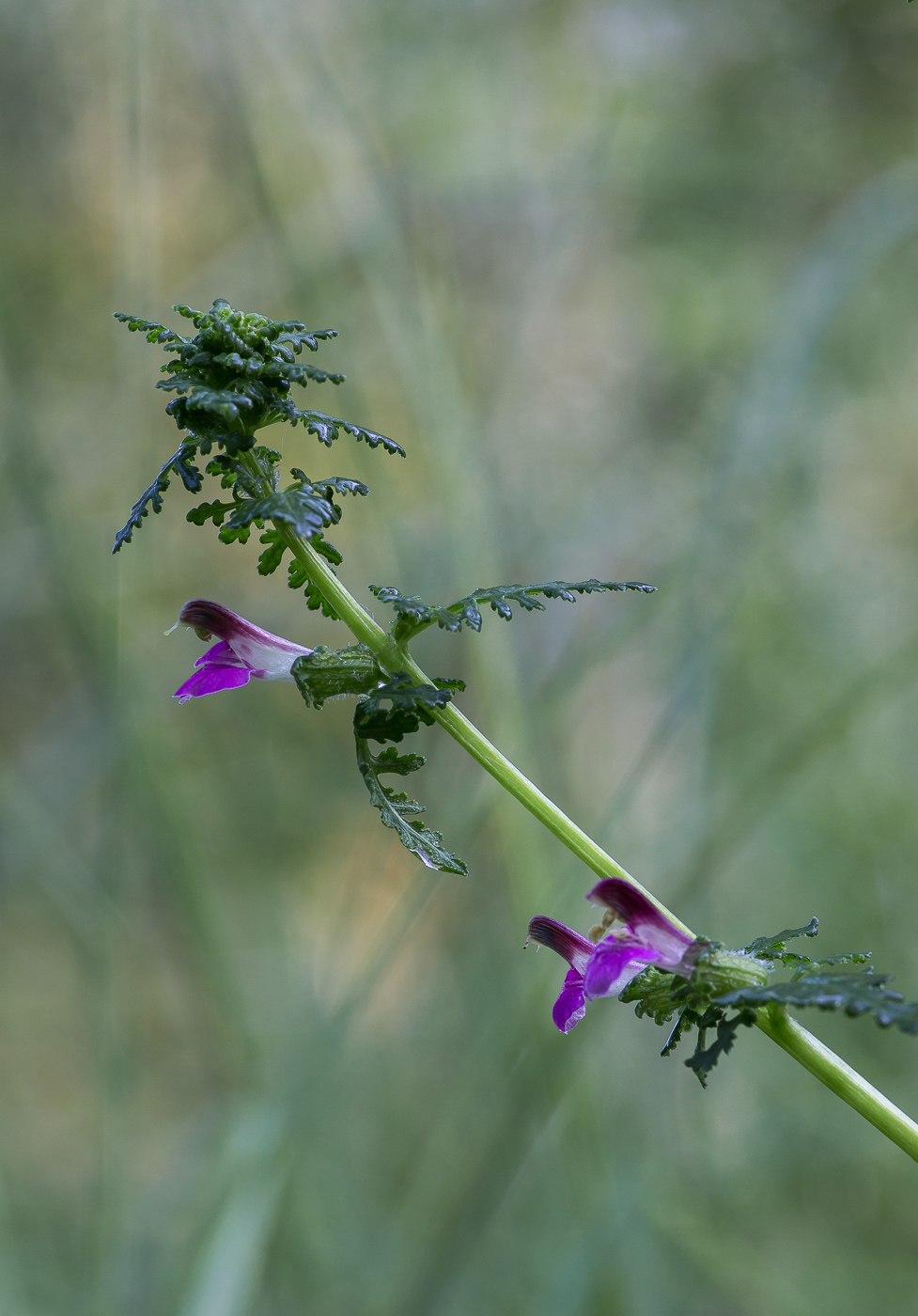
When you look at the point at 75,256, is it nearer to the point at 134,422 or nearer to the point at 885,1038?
the point at 134,422

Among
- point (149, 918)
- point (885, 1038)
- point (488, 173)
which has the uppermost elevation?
point (488, 173)

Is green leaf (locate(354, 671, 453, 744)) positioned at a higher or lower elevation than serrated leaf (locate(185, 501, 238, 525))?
lower

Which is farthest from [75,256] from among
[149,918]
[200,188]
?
[149,918]

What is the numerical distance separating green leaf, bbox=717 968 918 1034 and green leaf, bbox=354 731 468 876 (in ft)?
0.22

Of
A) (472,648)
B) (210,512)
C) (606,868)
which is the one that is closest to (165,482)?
(210,512)

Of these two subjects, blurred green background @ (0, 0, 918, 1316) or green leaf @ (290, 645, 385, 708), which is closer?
green leaf @ (290, 645, 385, 708)

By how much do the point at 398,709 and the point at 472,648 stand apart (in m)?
0.62

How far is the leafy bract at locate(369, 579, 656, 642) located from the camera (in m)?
0.23

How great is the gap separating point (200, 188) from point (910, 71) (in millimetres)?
1436

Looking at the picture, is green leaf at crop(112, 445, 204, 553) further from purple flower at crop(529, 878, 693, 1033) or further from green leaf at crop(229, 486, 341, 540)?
purple flower at crop(529, 878, 693, 1033)

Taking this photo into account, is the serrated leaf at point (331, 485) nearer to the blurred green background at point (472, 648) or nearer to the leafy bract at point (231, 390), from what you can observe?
the leafy bract at point (231, 390)

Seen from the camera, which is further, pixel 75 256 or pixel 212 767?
pixel 75 256

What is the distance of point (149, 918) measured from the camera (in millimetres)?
1908

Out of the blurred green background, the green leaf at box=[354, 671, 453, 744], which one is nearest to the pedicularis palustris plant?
the green leaf at box=[354, 671, 453, 744]
